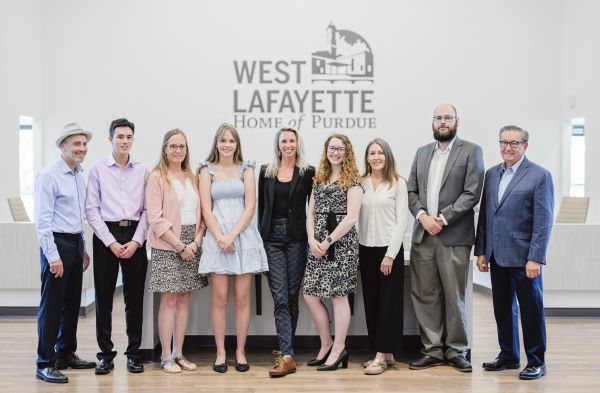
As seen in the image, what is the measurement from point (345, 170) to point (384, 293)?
2.89 feet

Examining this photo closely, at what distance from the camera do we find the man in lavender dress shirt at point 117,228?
4.14 meters

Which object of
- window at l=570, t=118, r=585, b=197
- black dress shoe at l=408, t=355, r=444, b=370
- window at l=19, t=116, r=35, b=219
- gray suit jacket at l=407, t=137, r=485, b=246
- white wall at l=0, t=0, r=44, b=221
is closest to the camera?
gray suit jacket at l=407, t=137, r=485, b=246

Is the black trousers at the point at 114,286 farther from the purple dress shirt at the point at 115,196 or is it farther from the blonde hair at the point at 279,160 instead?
the blonde hair at the point at 279,160

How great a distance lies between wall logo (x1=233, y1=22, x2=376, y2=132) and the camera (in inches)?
362

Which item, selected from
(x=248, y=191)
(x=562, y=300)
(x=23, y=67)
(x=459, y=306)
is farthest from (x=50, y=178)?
(x=23, y=67)

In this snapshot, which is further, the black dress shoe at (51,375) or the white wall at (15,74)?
the white wall at (15,74)

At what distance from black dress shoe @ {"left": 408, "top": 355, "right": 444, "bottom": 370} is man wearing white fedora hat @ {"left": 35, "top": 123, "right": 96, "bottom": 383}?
2317 millimetres

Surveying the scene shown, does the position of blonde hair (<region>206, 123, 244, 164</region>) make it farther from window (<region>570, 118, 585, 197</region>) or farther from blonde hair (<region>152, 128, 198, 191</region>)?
window (<region>570, 118, 585, 197</region>)

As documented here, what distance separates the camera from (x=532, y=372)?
4203 mm

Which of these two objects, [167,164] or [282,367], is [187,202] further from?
[282,367]

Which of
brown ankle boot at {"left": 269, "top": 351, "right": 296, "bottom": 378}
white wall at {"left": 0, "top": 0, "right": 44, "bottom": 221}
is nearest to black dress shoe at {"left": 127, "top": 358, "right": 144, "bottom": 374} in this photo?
brown ankle boot at {"left": 269, "top": 351, "right": 296, "bottom": 378}

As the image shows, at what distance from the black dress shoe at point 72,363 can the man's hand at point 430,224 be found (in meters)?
2.49

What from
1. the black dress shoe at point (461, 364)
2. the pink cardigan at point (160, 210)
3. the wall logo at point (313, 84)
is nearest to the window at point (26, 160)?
the wall logo at point (313, 84)

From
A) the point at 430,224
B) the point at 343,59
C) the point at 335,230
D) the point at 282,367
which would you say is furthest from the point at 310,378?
the point at 343,59
